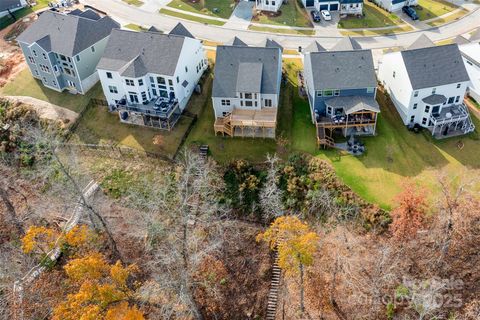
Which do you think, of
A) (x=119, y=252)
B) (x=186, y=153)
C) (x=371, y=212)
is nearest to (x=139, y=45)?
(x=186, y=153)

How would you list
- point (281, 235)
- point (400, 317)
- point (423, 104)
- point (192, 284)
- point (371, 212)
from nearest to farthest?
point (281, 235) < point (400, 317) < point (192, 284) < point (371, 212) < point (423, 104)

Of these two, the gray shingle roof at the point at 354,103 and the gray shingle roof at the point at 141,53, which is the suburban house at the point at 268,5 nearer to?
the gray shingle roof at the point at 141,53

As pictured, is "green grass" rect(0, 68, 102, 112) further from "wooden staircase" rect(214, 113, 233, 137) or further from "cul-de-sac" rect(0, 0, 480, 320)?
"wooden staircase" rect(214, 113, 233, 137)

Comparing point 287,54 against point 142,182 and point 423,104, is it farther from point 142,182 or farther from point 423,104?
point 142,182

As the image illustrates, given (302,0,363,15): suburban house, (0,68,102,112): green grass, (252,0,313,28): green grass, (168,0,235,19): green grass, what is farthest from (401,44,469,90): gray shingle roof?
(0,68,102,112): green grass

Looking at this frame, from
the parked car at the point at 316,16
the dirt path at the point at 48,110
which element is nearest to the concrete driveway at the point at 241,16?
the parked car at the point at 316,16
